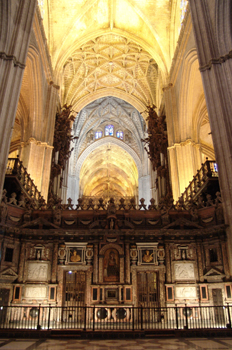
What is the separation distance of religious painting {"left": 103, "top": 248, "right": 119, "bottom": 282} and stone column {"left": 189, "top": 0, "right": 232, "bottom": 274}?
3.81 meters

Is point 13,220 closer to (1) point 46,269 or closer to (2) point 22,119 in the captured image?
(1) point 46,269

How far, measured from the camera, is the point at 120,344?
577cm

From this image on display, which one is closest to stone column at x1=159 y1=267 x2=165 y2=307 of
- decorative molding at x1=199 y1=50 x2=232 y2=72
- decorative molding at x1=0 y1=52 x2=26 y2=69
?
decorative molding at x1=199 y1=50 x2=232 y2=72

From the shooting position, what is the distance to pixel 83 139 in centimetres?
3462

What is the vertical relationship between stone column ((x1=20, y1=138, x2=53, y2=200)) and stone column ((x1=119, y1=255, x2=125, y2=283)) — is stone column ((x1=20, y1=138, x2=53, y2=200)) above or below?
above

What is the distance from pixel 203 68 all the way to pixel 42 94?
35.3ft

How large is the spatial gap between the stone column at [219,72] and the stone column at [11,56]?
7127mm

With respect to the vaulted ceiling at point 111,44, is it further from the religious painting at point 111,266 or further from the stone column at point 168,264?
the religious painting at point 111,266

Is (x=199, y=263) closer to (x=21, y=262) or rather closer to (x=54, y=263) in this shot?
(x=54, y=263)

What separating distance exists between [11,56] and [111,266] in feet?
28.3

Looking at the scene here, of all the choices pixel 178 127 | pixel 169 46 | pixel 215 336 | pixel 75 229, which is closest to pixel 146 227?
pixel 75 229

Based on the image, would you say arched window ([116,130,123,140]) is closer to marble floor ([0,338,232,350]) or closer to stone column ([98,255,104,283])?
stone column ([98,255,104,283])

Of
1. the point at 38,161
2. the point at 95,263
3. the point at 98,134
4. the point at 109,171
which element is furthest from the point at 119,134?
the point at 95,263

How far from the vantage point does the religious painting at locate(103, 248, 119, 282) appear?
9.92 meters
